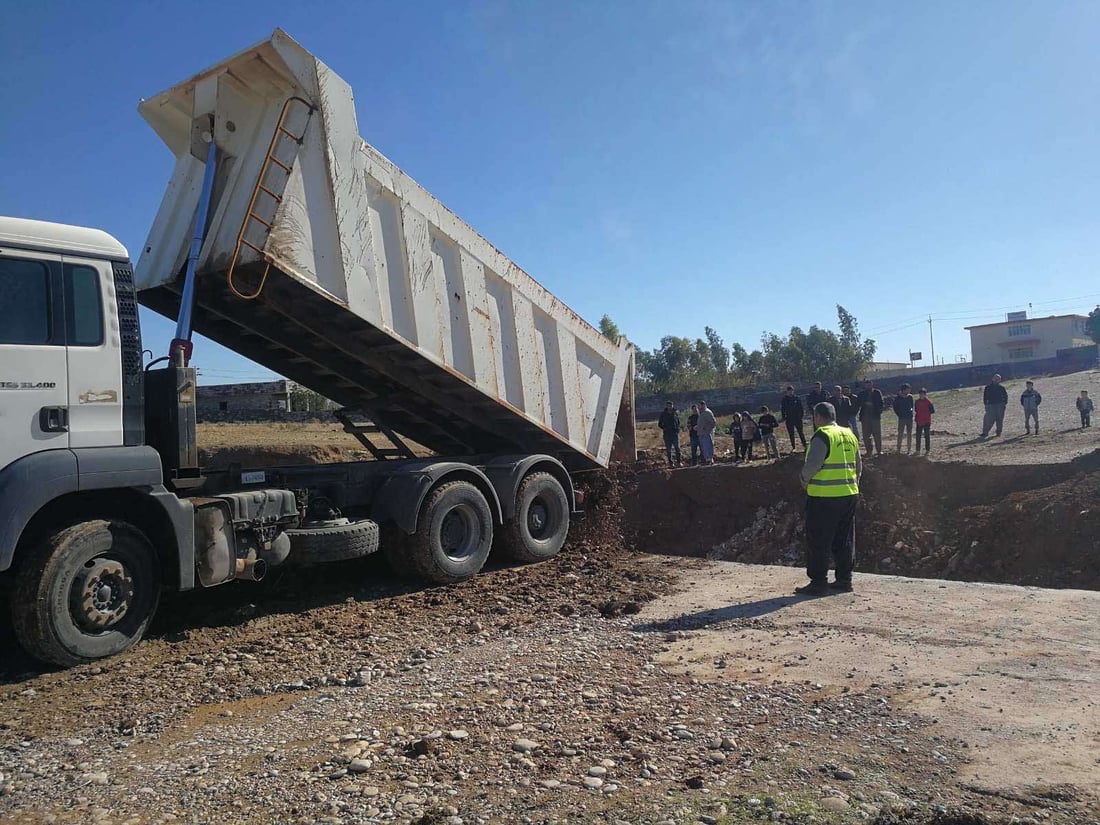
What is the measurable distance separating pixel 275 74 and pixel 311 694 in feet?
15.7

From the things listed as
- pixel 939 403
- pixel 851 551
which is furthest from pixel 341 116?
pixel 939 403

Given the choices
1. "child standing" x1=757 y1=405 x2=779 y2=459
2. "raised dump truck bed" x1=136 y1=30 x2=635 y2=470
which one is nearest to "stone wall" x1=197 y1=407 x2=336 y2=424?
"child standing" x1=757 y1=405 x2=779 y2=459

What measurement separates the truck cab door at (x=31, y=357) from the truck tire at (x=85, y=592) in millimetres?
618

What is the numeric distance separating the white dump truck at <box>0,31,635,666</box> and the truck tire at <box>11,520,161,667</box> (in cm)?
1

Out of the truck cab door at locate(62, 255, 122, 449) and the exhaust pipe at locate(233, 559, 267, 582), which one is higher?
the truck cab door at locate(62, 255, 122, 449)

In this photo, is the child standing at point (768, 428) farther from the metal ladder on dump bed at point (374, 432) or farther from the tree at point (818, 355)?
the tree at point (818, 355)

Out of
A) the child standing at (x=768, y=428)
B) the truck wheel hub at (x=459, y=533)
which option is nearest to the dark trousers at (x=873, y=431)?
the child standing at (x=768, y=428)

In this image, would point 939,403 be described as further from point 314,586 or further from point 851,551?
point 314,586

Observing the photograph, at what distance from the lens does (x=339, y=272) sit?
6711 millimetres

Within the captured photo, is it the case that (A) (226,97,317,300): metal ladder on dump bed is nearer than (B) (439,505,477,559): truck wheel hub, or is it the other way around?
(A) (226,97,317,300): metal ladder on dump bed

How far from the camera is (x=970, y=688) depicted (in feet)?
14.3

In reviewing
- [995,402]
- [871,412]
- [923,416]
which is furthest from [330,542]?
[995,402]

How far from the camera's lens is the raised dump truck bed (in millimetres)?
6402

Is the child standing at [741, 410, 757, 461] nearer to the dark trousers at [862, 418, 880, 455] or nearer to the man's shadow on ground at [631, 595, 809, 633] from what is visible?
the dark trousers at [862, 418, 880, 455]
